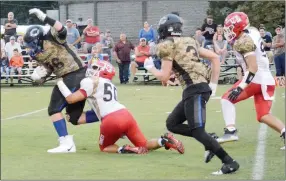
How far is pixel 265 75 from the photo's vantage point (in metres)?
9.67

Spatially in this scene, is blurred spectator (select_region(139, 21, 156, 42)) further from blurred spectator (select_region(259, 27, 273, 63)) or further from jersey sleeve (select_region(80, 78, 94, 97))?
jersey sleeve (select_region(80, 78, 94, 97))

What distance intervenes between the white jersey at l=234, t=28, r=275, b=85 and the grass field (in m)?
0.91

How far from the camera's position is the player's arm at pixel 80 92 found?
357 inches

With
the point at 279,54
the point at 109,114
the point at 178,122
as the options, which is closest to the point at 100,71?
the point at 109,114

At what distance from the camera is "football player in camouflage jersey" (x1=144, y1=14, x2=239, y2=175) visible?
7691 mm

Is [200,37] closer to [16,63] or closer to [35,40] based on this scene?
[16,63]

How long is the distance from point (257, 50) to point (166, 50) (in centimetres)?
226

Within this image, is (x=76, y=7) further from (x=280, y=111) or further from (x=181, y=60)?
(x=181, y=60)

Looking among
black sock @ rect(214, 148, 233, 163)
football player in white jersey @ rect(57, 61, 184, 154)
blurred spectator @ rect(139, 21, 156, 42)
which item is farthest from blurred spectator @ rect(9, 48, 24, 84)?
black sock @ rect(214, 148, 233, 163)

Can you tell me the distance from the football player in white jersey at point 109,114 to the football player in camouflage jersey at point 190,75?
35.1 inches

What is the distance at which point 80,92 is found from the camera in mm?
9094

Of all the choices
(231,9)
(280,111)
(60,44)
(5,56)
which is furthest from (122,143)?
(231,9)

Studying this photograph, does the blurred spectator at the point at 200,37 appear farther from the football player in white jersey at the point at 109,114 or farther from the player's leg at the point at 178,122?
the player's leg at the point at 178,122

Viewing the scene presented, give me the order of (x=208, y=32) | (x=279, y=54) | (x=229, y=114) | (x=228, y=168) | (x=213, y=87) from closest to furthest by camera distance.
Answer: (x=228, y=168) < (x=213, y=87) < (x=229, y=114) < (x=279, y=54) < (x=208, y=32)
